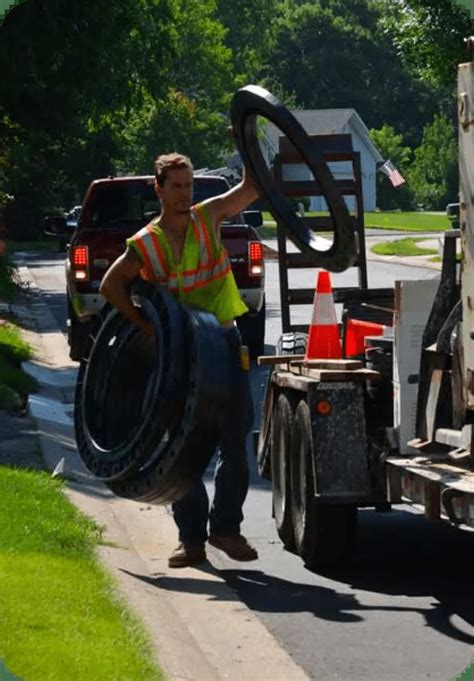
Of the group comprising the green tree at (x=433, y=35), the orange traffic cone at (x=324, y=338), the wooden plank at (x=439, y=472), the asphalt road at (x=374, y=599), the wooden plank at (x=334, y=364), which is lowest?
the asphalt road at (x=374, y=599)

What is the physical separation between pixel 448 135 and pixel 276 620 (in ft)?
316

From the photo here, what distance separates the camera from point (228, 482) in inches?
368

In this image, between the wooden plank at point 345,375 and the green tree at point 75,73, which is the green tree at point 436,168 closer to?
the green tree at point 75,73

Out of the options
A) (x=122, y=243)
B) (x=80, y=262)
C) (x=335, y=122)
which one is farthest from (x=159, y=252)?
(x=335, y=122)

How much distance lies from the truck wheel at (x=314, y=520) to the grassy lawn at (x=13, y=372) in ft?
21.1

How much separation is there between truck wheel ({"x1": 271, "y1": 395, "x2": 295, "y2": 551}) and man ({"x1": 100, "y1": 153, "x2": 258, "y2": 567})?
511mm

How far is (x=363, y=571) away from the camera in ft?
31.3

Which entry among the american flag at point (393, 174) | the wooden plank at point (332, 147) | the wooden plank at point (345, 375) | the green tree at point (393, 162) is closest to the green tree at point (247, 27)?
the green tree at point (393, 162)

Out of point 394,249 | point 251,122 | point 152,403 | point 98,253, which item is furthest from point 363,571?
point 394,249

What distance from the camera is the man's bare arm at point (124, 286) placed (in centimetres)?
934

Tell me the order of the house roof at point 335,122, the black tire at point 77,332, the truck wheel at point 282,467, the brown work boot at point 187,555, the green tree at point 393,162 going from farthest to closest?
the green tree at point 393,162 < the house roof at point 335,122 < the black tire at point 77,332 < the truck wheel at point 282,467 < the brown work boot at point 187,555

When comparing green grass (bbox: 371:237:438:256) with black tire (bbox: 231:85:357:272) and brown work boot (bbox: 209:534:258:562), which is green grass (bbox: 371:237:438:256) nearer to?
brown work boot (bbox: 209:534:258:562)

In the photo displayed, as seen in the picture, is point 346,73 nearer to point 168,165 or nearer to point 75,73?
point 75,73

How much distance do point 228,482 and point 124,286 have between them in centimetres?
113
